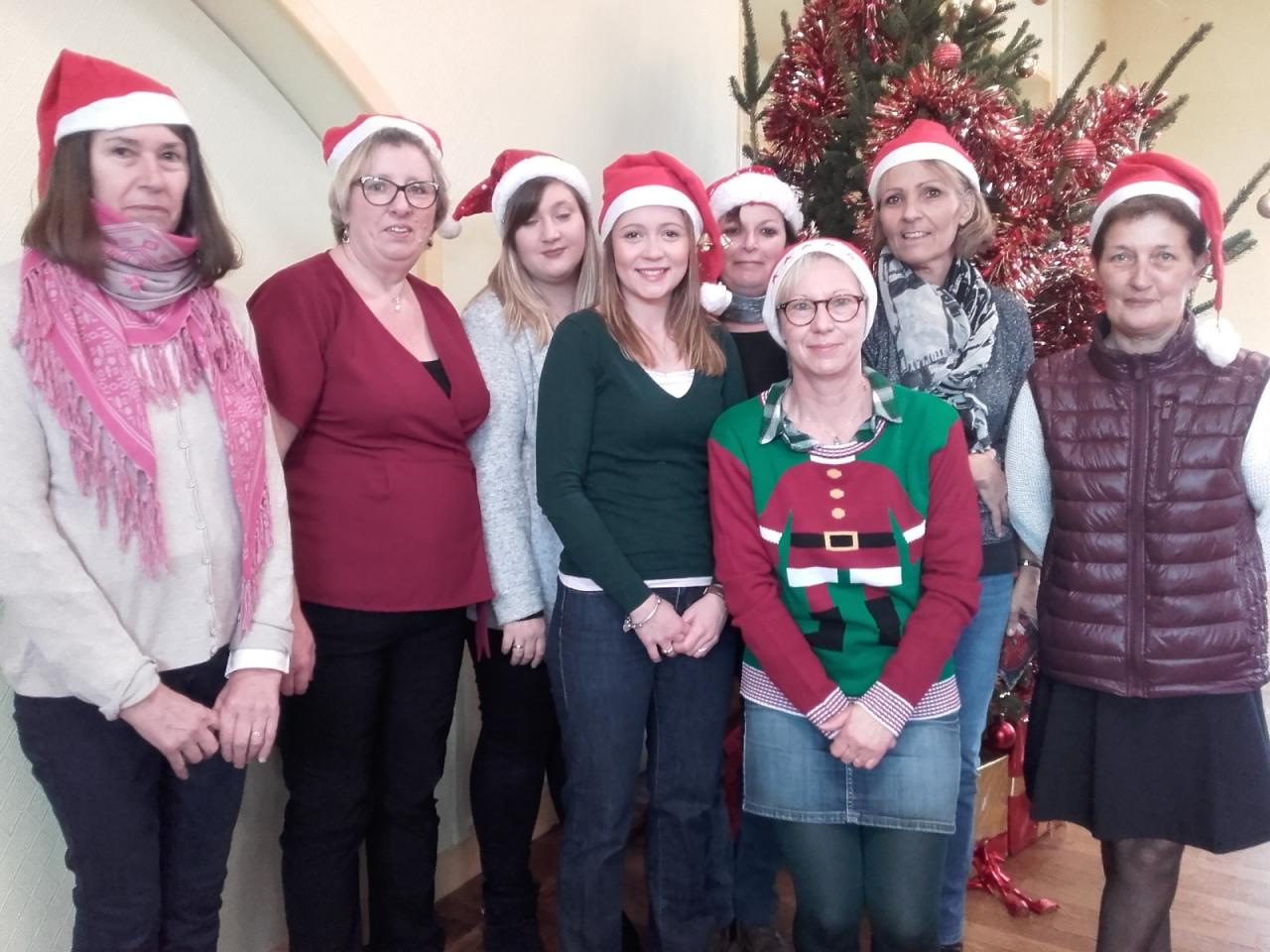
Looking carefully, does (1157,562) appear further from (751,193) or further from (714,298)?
(751,193)

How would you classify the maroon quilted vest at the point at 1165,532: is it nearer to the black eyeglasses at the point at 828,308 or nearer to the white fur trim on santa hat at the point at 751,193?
the black eyeglasses at the point at 828,308

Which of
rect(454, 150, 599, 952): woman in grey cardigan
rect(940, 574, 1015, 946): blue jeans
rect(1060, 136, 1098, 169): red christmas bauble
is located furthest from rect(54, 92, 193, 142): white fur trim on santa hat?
rect(1060, 136, 1098, 169): red christmas bauble

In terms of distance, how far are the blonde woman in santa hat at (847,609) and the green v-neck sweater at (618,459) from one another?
68 mm

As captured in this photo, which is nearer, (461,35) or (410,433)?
(410,433)

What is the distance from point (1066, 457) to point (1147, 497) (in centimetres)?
13

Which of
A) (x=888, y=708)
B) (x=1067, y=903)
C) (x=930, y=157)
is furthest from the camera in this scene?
(x=1067, y=903)

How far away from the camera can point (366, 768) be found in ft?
5.19

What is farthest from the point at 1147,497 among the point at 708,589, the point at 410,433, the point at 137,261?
the point at 137,261

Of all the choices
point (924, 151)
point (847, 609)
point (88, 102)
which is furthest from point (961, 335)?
point (88, 102)

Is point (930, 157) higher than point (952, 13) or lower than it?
lower

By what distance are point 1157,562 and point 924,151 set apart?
830mm

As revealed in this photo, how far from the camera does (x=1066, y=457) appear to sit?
1479mm

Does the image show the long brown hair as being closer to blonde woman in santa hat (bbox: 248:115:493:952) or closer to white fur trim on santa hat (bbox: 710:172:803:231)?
blonde woman in santa hat (bbox: 248:115:493:952)

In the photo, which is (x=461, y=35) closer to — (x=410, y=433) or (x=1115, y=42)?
(x=410, y=433)
